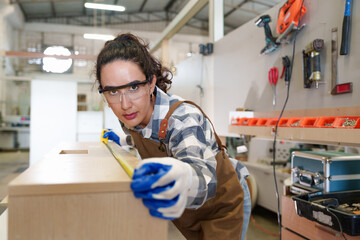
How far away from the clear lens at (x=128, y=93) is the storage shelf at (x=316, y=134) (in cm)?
84

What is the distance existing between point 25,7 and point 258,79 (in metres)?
9.77

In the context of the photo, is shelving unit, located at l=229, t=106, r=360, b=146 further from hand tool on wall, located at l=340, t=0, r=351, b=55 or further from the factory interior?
hand tool on wall, located at l=340, t=0, r=351, b=55

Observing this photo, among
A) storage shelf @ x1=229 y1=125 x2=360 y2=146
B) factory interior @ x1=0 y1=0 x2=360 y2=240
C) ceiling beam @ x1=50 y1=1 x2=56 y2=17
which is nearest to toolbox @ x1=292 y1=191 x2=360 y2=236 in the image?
factory interior @ x1=0 y1=0 x2=360 y2=240

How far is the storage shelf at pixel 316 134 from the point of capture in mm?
1151

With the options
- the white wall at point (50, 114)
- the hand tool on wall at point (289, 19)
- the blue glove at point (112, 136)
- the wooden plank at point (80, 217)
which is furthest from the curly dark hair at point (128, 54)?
the white wall at point (50, 114)

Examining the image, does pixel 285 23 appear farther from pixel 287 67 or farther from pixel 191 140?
pixel 191 140

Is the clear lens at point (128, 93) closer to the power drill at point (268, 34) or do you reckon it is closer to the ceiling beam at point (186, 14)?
the power drill at point (268, 34)

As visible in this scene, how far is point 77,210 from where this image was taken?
21.0 inches

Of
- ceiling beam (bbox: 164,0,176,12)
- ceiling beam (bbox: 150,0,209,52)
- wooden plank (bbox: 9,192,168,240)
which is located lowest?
wooden plank (bbox: 9,192,168,240)

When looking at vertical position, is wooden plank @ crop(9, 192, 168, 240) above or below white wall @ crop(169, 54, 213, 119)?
below

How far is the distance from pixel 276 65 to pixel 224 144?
0.70 m

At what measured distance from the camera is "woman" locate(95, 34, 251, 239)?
0.57m

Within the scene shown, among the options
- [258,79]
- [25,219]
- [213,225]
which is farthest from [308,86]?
[25,219]

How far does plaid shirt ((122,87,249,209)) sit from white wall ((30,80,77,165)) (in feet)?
13.8
